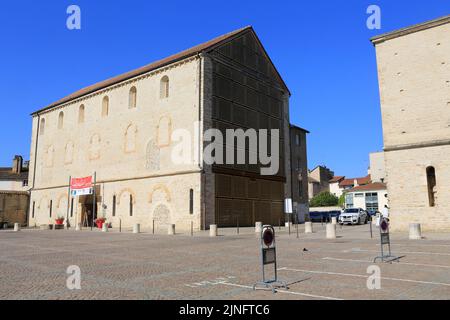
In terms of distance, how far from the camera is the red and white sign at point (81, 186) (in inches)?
1649

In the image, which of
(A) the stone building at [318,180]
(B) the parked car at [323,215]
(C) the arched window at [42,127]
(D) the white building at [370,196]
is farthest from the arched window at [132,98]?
(A) the stone building at [318,180]

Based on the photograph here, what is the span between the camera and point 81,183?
43500 millimetres

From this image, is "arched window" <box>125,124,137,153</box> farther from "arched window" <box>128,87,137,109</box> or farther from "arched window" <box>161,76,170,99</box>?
"arched window" <box>161,76,170,99</box>

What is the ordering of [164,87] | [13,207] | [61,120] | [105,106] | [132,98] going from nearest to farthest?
[164,87]
[132,98]
[105,106]
[61,120]
[13,207]

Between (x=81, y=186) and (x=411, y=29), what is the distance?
35.4m

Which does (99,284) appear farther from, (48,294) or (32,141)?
(32,141)

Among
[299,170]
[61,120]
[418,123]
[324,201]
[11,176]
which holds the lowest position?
[324,201]

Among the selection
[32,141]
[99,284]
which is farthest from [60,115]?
[99,284]

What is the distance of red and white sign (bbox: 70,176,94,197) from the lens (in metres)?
41.9

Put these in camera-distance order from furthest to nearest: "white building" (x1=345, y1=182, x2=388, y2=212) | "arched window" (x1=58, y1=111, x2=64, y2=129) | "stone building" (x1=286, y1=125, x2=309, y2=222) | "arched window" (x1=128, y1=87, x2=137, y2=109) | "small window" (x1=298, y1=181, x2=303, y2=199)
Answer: "white building" (x1=345, y1=182, x2=388, y2=212), "arched window" (x1=58, y1=111, x2=64, y2=129), "small window" (x1=298, y1=181, x2=303, y2=199), "stone building" (x1=286, y1=125, x2=309, y2=222), "arched window" (x1=128, y1=87, x2=137, y2=109)

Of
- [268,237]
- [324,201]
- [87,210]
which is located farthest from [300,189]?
[268,237]

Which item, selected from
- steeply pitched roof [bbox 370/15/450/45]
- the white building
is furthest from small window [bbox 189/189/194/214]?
the white building

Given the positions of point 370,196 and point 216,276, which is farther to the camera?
point 370,196

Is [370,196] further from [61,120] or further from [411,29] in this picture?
[61,120]
